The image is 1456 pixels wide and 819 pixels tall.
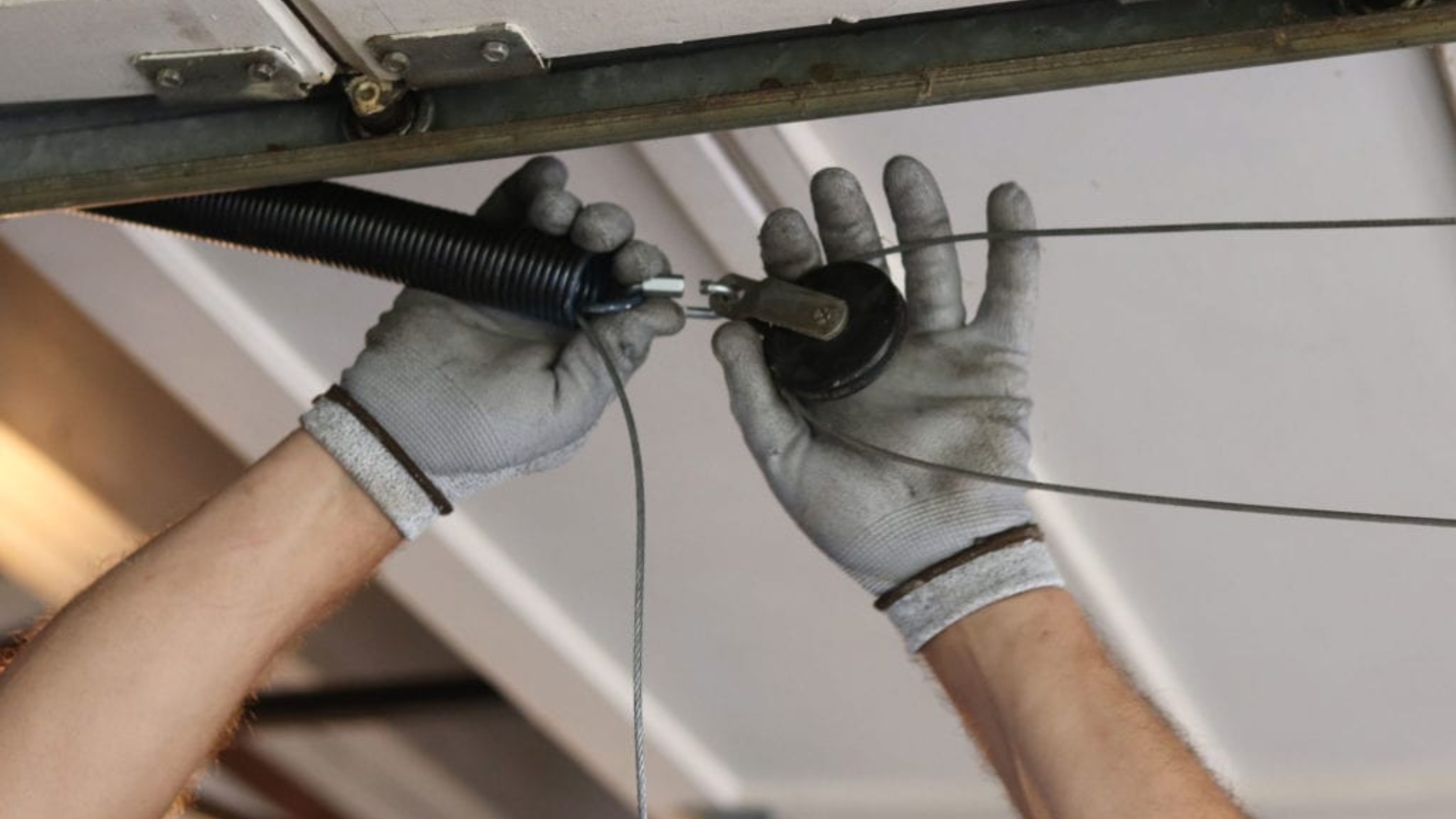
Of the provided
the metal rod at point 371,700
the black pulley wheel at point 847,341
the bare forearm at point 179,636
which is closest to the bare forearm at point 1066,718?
the black pulley wheel at point 847,341

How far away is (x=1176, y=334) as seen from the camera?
145 cm

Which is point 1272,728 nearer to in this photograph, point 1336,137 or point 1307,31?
point 1336,137

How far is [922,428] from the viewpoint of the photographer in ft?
3.50

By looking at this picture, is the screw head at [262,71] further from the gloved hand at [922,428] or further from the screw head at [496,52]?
the gloved hand at [922,428]

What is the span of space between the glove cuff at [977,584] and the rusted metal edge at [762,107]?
374mm

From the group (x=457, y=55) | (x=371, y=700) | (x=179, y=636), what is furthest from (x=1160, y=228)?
(x=371, y=700)

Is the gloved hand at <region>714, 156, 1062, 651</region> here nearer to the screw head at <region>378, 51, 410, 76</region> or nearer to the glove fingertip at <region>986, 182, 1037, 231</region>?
the glove fingertip at <region>986, 182, 1037, 231</region>

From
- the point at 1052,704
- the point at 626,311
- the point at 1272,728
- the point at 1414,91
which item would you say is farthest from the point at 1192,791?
the point at 1272,728

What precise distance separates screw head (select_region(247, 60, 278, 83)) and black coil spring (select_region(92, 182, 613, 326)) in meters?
0.15

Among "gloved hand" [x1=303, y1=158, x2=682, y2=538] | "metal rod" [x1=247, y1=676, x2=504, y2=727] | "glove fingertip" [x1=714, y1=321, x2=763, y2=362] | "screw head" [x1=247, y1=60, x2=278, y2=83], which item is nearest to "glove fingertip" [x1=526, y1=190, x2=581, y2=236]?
"gloved hand" [x1=303, y1=158, x2=682, y2=538]

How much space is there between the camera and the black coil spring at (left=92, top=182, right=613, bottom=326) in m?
0.98

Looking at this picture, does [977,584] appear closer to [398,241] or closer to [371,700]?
[398,241]

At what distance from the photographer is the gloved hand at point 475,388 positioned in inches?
40.8

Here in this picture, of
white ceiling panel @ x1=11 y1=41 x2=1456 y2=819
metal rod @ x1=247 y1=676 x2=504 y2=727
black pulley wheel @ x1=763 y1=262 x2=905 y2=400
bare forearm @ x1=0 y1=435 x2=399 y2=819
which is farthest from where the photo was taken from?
metal rod @ x1=247 y1=676 x2=504 y2=727
